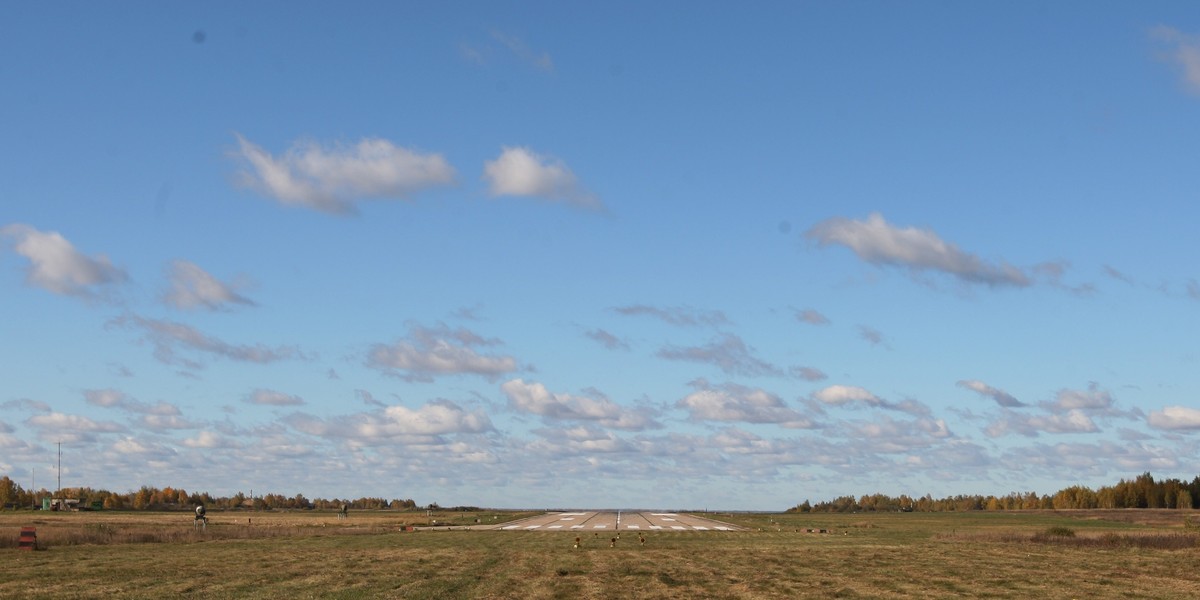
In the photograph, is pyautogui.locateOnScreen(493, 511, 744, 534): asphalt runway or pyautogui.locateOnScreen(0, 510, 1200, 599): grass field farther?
pyautogui.locateOnScreen(493, 511, 744, 534): asphalt runway

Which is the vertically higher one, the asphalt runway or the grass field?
the grass field

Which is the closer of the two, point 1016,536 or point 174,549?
point 174,549

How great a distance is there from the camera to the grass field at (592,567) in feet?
128

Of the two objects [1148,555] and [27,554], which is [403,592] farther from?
[1148,555]

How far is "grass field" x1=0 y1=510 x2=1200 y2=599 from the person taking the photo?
128ft

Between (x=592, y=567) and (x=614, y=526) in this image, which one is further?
(x=614, y=526)

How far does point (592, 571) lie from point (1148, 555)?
31464 mm

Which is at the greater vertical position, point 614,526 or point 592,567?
point 592,567

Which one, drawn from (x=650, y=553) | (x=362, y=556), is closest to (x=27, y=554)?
(x=362, y=556)

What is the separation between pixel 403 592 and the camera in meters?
38.2

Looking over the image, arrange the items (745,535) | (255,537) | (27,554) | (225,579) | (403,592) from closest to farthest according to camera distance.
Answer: (403,592) → (225,579) → (27,554) → (255,537) → (745,535)

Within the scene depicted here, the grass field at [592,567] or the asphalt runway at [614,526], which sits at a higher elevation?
the grass field at [592,567]

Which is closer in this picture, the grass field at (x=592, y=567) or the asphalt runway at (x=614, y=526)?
the grass field at (x=592, y=567)

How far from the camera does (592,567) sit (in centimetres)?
5009
